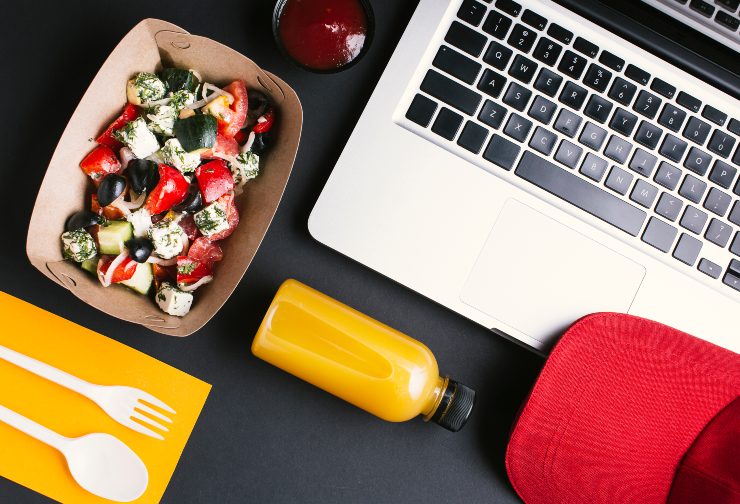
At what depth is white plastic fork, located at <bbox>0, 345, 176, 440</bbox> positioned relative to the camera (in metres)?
0.78

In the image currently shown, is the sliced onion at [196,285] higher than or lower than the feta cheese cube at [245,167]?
lower

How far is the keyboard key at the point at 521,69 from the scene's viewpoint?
784 mm

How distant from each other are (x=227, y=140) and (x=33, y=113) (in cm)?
31

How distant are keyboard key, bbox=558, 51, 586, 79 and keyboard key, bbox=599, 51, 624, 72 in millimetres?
34

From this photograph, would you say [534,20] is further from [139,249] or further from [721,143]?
[139,249]

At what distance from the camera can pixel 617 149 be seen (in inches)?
31.2

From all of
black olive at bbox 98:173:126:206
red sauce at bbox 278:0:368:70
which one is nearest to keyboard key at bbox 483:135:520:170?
red sauce at bbox 278:0:368:70

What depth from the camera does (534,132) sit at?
2.56ft

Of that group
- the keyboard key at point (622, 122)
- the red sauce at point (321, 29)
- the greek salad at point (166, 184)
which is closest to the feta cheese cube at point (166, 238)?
the greek salad at point (166, 184)

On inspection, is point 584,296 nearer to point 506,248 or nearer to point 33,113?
point 506,248

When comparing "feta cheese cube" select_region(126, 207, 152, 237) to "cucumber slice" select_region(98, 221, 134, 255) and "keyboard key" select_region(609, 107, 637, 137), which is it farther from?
"keyboard key" select_region(609, 107, 637, 137)

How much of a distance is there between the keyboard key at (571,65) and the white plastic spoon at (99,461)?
0.77 m

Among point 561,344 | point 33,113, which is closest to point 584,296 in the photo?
point 561,344

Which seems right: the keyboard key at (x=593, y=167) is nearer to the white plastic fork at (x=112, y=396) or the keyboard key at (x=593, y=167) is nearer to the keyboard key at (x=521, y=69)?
the keyboard key at (x=521, y=69)
